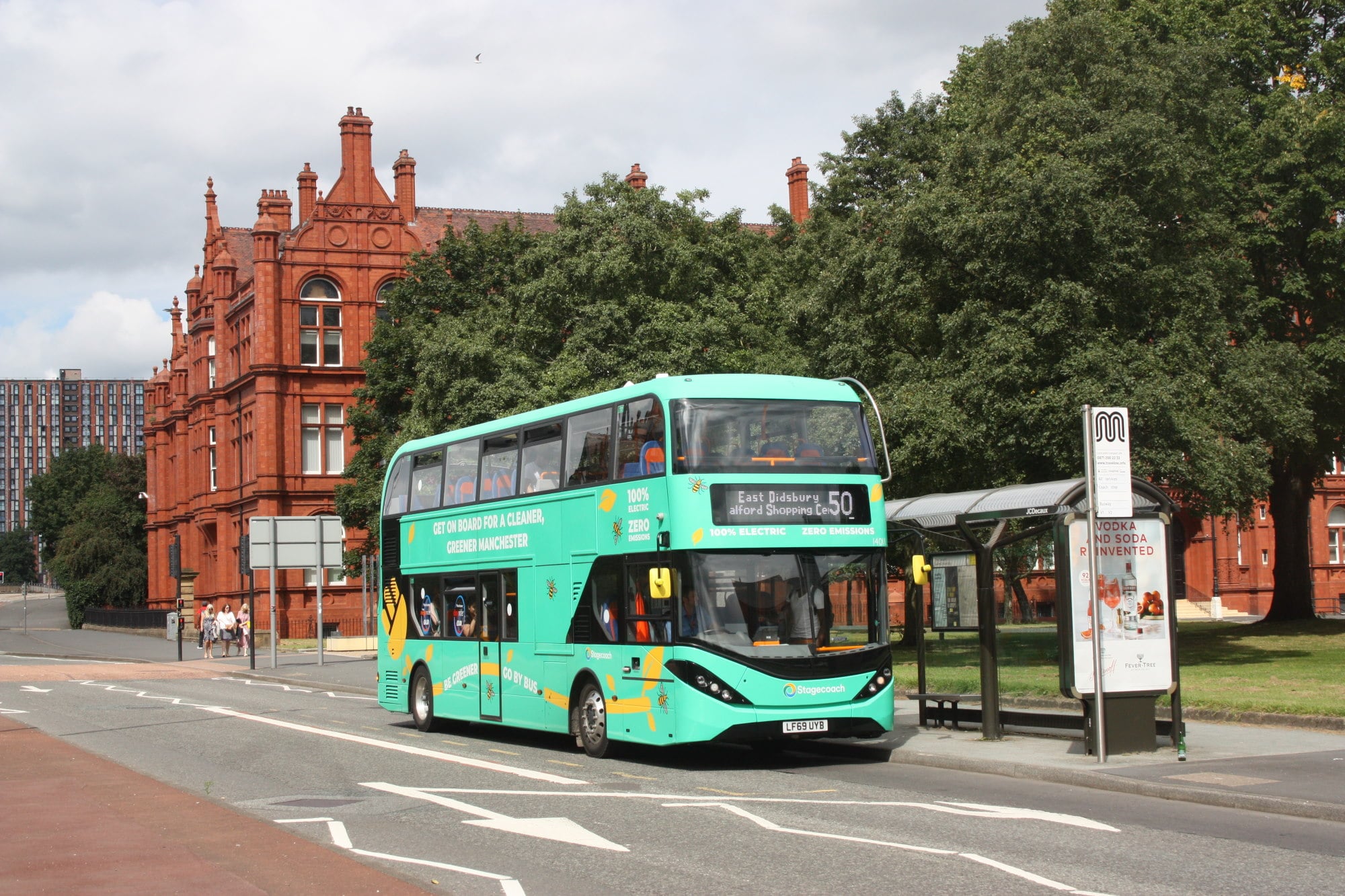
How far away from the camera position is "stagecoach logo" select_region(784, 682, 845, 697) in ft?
48.2

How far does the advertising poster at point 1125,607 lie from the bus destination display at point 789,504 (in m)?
2.29

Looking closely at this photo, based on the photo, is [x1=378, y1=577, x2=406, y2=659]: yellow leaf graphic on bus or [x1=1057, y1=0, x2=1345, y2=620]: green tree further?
[x1=1057, y1=0, x2=1345, y2=620]: green tree

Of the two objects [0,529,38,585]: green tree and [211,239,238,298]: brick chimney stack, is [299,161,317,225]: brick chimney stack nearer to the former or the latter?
[211,239,238,298]: brick chimney stack

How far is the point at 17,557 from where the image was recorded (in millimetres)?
191125

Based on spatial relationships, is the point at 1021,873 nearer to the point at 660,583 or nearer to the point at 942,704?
the point at 660,583

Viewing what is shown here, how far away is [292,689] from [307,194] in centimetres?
3258

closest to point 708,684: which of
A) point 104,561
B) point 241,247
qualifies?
point 241,247

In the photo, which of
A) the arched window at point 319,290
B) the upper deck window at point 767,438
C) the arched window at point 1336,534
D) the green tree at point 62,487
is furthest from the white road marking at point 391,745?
the green tree at point 62,487

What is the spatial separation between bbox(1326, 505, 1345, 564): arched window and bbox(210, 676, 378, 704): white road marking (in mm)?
53644

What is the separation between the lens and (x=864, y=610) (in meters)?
15.3

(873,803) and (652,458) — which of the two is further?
(652,458)

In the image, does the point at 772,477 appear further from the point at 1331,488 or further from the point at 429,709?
the point at 1331,488

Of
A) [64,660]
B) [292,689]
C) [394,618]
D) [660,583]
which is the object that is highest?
[660,583]

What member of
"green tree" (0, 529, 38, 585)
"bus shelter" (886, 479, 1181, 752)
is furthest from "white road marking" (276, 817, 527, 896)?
"green tree" (0, 529, 38, 585)
